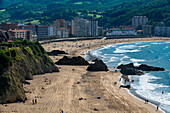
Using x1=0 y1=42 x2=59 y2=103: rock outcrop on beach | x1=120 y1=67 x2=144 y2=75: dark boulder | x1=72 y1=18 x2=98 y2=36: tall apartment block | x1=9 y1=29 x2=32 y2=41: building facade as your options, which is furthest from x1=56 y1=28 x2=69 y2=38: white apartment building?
x1=120 y1=67 x2=144 y2=75: dark boulder

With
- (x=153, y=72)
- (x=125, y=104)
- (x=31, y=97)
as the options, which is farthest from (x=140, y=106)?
(x=153, y=72)

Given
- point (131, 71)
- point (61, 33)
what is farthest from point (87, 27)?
point (131, 71)

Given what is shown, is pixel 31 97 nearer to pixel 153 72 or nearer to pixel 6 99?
pixel 6 99

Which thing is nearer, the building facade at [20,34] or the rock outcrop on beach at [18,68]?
the rock outcrop on beach at [18,68]

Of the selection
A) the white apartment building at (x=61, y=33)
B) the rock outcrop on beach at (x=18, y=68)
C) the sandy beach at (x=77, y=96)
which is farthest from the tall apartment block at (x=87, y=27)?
the sandy beach at (x=77, y=96)

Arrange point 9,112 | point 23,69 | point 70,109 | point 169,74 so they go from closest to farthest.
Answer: point 9,112, point 70,109, point 23,69, point 169,74

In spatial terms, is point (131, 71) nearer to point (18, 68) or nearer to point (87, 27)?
point (18, 68)

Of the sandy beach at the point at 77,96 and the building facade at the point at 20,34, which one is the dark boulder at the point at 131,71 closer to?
the sandy beach at the point at 77,96
